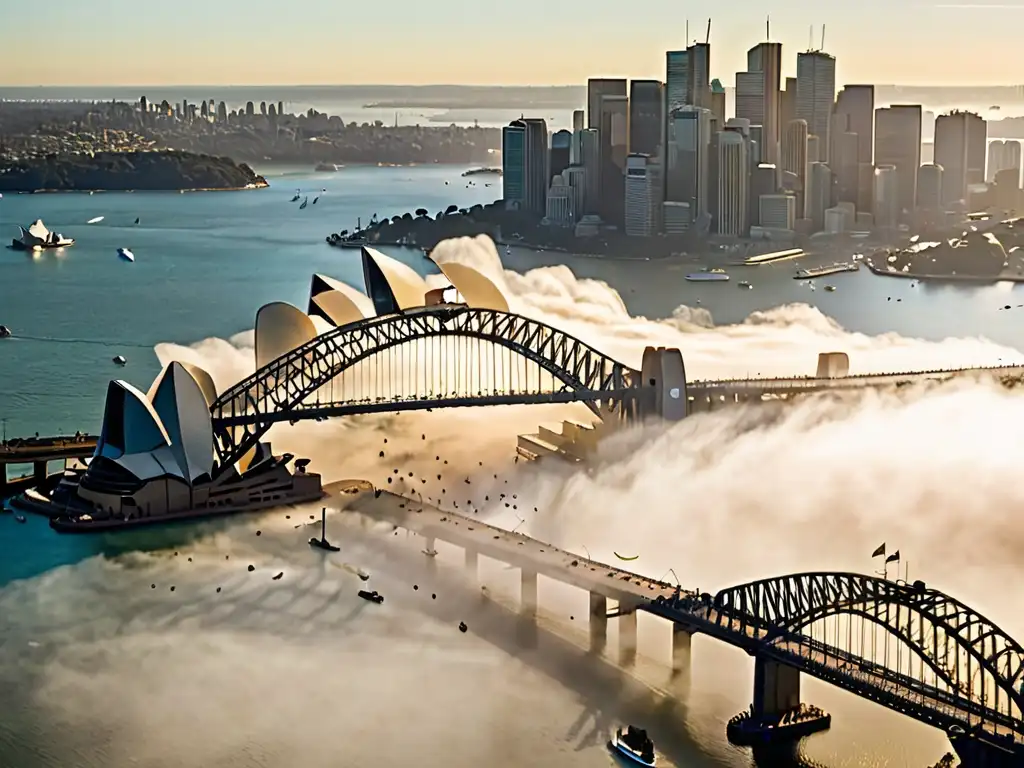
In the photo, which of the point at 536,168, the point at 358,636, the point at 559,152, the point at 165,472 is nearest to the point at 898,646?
the point at 358,636

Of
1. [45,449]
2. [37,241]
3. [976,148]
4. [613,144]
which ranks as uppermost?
[613,144]

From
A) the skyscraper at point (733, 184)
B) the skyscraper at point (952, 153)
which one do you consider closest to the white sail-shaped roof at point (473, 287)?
the skyscraper at point (733, 184)

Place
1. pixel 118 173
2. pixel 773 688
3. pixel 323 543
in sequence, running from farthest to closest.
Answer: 1. pixel 118 173
2. pixel 323 543
3. pixel 773 688

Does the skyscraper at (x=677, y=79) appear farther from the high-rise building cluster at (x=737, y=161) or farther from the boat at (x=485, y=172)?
the boat at (x=485, y=172)

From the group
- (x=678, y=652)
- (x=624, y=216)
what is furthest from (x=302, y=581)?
(x=624, y=216)

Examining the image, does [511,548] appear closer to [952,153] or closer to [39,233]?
[39,233]

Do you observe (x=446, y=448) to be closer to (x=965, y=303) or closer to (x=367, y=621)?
(x=367, y=621)
